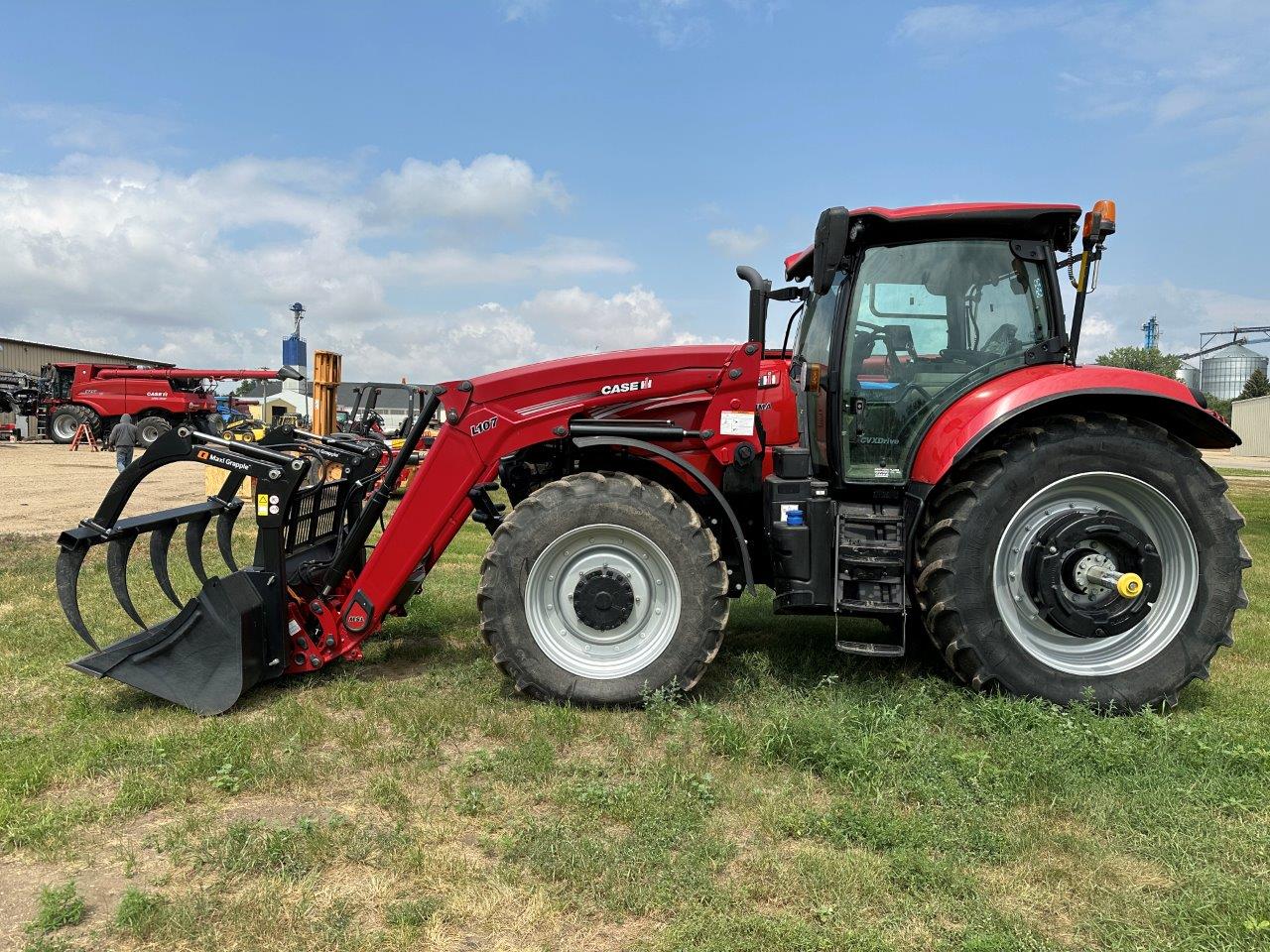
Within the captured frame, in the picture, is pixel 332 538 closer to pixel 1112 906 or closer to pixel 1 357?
pixel 1112 906

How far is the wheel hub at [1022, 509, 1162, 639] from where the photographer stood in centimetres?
411

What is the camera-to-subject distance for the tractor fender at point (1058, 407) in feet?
13.2

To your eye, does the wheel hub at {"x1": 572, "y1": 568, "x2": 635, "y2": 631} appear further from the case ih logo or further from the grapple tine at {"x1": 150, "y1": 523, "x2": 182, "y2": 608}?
the grapple tine at {"x1": 150, "y1": 523, "x2": 182, "y2": 608}

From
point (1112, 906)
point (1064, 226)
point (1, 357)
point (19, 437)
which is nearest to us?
point (1112, 906)

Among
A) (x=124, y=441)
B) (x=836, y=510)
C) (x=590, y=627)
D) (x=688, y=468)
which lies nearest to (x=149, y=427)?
(x=124, y=441)

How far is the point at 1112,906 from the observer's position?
2.57 m

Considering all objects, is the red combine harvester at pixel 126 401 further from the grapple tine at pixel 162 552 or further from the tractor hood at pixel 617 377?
the tractor hood at pixel 617 377

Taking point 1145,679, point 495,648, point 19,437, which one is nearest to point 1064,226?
point 1145,679

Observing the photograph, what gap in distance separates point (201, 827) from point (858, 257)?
158 inches

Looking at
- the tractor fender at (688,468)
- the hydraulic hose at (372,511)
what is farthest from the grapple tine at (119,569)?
the tractor fender at (688,468)

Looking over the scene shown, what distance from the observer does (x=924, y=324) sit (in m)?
4.48

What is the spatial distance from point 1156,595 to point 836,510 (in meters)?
1.63

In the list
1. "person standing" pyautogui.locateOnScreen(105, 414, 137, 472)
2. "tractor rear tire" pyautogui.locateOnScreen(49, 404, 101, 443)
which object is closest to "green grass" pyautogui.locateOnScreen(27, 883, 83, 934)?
"person standing" pyautogui.locateOnScreen(105, 414, 137, 472)

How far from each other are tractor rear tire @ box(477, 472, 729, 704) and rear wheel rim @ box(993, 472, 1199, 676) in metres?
1.48
